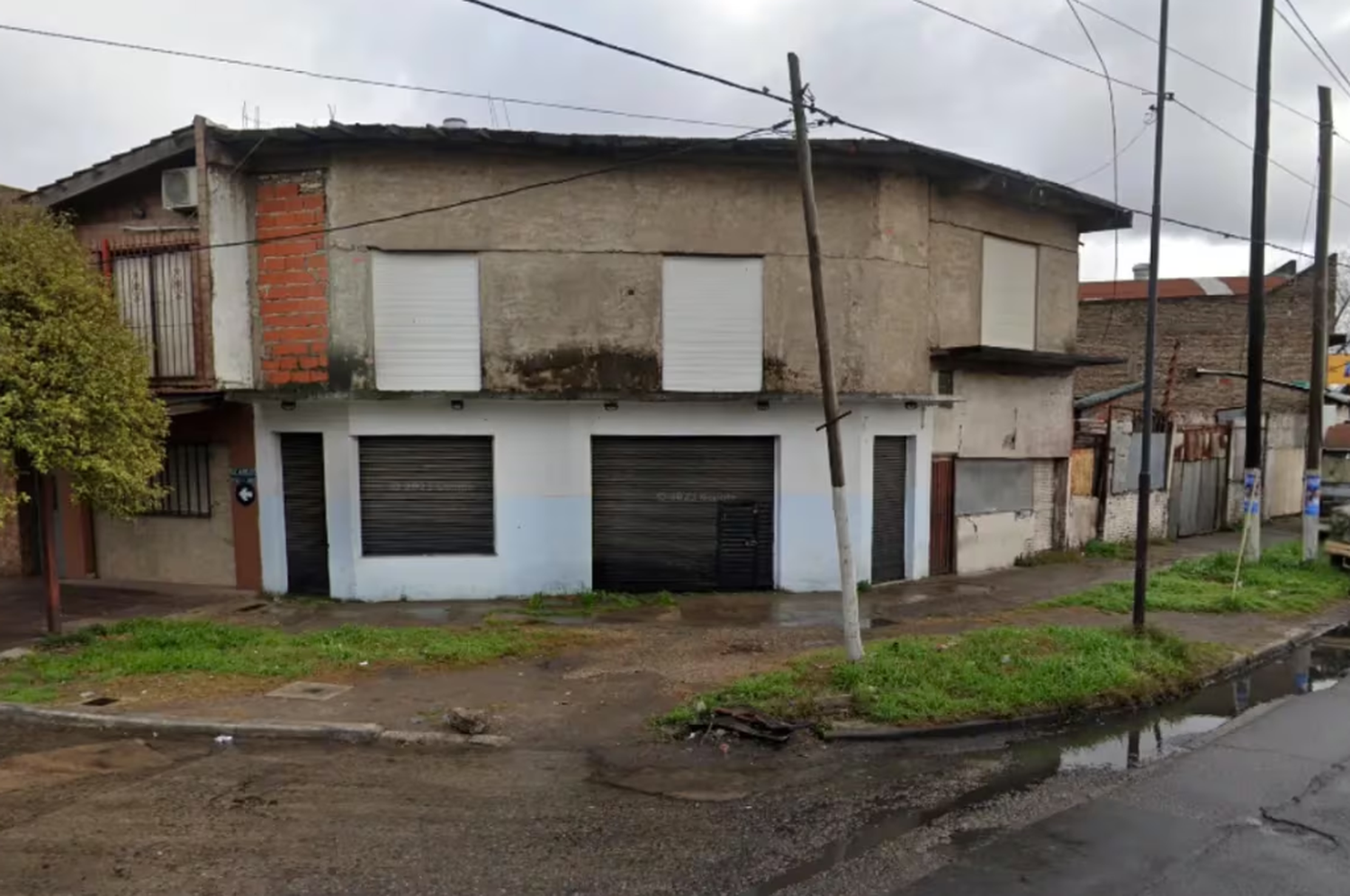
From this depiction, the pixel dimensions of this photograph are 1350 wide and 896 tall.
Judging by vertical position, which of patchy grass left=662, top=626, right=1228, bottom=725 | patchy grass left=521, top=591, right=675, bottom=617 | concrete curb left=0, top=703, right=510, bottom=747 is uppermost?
patchy grass left=662, top=626, right=1228, bottom=725

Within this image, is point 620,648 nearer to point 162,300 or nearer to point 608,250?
point 608,250

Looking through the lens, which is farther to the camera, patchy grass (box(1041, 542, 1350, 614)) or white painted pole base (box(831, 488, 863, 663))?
patchy grass (box(1041, 542, 1350, 614))

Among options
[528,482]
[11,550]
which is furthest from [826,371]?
[11,550]

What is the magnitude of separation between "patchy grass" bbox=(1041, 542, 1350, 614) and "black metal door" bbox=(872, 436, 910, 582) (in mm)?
2637

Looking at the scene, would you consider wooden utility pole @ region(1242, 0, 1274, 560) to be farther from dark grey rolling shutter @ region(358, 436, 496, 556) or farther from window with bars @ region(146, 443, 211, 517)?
window with bars @ region(146, 443, 211, 517)

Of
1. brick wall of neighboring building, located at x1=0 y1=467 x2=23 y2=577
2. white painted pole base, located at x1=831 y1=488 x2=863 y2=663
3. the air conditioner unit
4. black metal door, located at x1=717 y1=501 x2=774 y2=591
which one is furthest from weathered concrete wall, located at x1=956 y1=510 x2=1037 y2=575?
brick wall of neighboring building, located at x1=0 y1=467 x2=23 y2=577

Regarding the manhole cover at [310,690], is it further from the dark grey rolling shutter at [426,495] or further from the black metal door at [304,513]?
the black metal door at [304,513]

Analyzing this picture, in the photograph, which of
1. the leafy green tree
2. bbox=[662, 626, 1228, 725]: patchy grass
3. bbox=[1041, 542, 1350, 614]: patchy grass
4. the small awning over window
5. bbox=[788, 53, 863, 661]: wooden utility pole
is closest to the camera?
bbox=[662, 626, 1228, 725]: patchy grass

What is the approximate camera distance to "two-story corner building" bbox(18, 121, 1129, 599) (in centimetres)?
1280

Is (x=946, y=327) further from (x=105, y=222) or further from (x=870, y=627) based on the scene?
(x=105, y=222)

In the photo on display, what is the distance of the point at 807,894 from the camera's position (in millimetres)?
4684

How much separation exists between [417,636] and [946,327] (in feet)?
32.5

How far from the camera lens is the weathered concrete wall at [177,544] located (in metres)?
13.8

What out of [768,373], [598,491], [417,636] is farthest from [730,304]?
[417,636]
